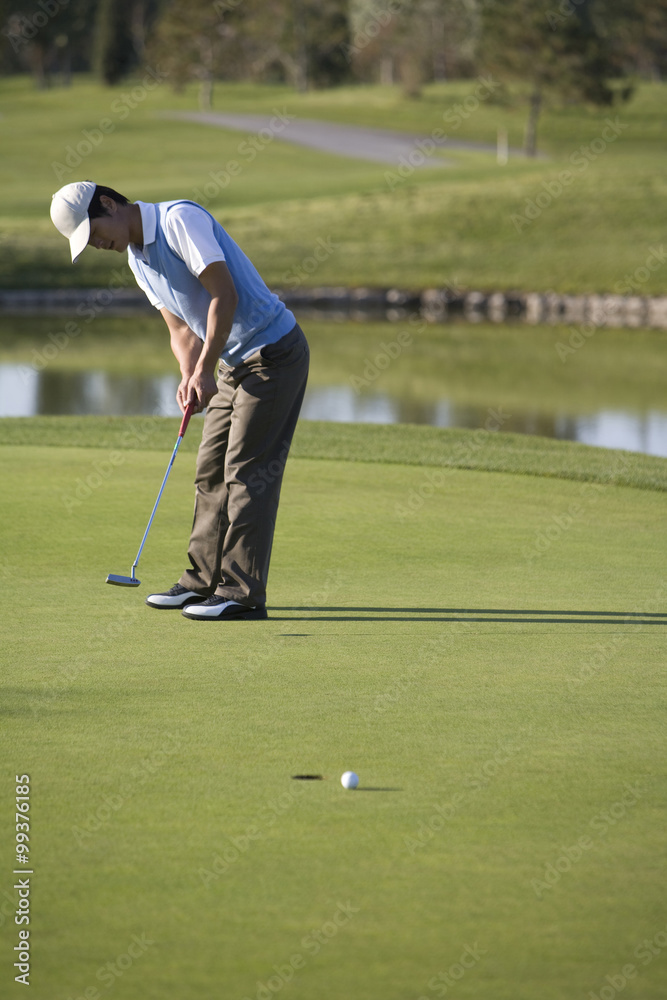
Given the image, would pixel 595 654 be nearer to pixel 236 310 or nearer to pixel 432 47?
pixel 236 310

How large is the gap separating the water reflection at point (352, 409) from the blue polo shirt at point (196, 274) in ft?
30.7

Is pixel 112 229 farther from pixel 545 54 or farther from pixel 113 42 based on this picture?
pixel 113 42

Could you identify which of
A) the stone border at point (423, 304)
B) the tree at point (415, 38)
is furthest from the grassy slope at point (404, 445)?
the tree at point (415, 38)

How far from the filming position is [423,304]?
2922 cm

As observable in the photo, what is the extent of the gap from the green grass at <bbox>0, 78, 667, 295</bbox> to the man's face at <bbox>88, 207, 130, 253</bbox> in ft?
83.4

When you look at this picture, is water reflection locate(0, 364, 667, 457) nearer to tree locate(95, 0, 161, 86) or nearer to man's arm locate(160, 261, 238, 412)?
man's arm locate(160, 261, 238, 412)

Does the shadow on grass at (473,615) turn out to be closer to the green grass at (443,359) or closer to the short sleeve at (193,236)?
the short sleeve at (193,236)

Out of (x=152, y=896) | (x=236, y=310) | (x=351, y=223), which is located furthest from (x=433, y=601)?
(x=351, y=223)

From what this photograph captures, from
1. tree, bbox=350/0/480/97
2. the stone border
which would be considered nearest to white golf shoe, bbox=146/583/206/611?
the stone border

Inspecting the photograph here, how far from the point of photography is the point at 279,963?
219cm

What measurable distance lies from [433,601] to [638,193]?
3141 cm

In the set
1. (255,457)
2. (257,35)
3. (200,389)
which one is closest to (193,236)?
(200,389)

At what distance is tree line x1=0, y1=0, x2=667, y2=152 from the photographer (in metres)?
65.7

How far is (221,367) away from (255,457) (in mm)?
419
